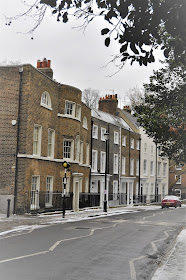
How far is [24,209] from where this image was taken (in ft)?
75.0

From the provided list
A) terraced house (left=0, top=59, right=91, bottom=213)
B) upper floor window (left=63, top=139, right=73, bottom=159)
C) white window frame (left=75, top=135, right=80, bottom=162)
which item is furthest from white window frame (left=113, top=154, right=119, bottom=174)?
upper floor window (left=63, top=139, right=73, bottom=159)

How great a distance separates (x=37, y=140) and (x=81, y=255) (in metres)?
15.7

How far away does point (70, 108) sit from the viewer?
96.0ft

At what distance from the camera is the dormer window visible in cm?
2589

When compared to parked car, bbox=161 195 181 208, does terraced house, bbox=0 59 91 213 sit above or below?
above

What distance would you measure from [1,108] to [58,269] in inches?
680

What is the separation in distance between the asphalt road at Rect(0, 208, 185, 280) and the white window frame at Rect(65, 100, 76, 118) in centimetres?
1441

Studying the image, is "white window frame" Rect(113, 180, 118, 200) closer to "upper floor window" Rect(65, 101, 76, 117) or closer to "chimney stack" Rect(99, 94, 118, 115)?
"chimney stack" Rect(99, 94, 118, 115)

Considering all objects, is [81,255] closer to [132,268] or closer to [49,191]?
[132,268]

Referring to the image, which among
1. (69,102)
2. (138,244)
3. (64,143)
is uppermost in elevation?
(69,102)

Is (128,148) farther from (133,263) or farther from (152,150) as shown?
(133,263)

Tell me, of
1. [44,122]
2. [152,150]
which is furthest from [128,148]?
[44,122]

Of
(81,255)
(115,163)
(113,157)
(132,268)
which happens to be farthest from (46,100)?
(132,268)

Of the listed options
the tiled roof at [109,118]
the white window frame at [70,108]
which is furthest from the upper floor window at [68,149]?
the tiled roof at [109,118]
